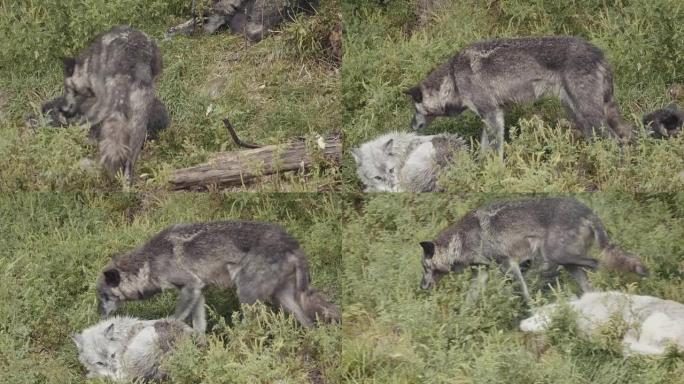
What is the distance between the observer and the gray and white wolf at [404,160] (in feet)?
42.4

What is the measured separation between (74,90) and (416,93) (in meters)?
3.41

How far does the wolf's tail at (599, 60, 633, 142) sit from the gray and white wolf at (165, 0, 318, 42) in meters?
3.43

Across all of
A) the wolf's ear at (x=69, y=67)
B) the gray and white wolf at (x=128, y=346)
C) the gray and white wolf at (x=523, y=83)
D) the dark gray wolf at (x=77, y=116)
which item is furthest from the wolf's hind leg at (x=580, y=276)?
the wolf's ear at (x=69, y=67)

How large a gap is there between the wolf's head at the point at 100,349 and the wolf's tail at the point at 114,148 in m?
1.52

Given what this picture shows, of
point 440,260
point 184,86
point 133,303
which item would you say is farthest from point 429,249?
point 184,86

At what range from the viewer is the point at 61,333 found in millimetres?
13102

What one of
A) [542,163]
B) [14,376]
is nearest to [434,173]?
[542,163]

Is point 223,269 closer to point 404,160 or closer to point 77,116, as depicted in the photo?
point 404,160

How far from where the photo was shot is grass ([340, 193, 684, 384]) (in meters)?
12.0

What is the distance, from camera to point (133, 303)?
1310 centimetres

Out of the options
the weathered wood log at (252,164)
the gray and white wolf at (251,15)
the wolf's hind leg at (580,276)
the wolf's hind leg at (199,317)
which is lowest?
the wolf's hind leg at (199,317)

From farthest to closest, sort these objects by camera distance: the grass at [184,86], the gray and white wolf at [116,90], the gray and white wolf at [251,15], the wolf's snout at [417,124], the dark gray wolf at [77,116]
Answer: the gray and white wolf at [251,15] → the wolf's snout at [417,124] → the dark gray wolf at [77,116] → the grass at [184,86] → the gray and white wolf at [116,90]

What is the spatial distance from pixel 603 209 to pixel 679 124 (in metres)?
1.13

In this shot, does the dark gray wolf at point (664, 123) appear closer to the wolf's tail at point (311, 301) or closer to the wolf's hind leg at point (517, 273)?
the wolf's hind leg at point (517, 273)
